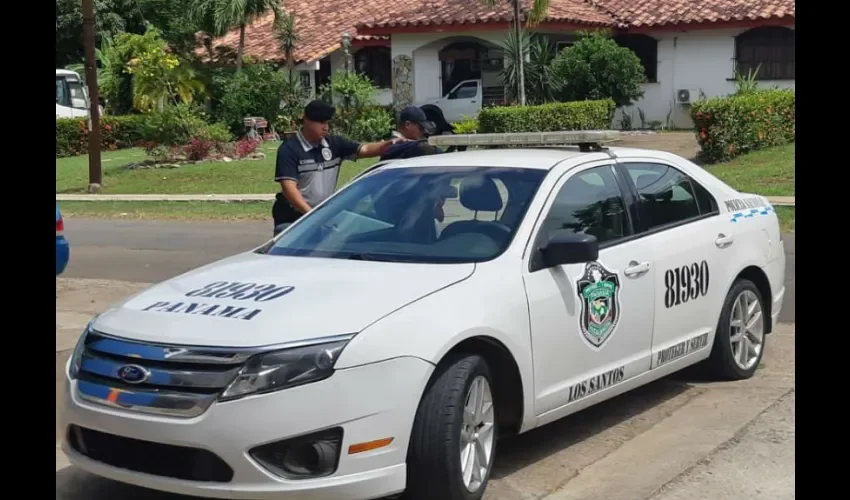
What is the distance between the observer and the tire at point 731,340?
6445 millimetres

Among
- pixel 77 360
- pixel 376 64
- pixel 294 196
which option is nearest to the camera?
pixel 77 360

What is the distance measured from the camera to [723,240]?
6402mm

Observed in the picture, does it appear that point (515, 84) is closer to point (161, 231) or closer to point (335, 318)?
point (161, 231)

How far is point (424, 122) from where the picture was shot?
26.1ft

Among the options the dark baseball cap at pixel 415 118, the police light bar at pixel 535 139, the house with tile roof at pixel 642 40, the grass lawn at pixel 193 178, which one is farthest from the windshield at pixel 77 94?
the police light bar at pixel 535 139

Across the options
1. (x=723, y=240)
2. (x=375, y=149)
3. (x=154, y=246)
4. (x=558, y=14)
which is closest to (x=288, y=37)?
(x=558, y=14)

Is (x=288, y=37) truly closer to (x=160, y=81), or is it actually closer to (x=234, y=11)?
(x=234, y=11)

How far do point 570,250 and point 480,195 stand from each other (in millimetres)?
734

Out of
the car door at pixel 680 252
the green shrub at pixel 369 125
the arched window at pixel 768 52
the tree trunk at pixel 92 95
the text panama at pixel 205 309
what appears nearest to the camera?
the text panama at pixel 205 309

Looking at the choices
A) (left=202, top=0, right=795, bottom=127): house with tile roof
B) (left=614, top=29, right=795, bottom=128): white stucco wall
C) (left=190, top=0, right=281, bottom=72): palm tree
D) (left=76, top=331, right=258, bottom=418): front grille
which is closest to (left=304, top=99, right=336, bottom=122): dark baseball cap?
(left=76, top=331, right=258, bottom=418): front grille

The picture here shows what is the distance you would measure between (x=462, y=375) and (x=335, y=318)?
594mm

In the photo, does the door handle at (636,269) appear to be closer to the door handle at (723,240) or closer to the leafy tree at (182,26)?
the door handle at (723,240)

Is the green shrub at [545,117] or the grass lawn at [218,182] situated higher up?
the green shrub at [545,117]

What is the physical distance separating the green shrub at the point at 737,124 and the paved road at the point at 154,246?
24.3ft
